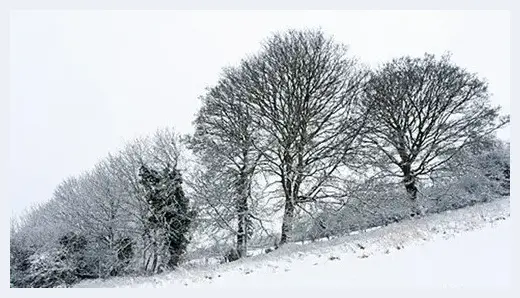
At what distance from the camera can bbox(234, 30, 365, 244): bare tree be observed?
70.9ft

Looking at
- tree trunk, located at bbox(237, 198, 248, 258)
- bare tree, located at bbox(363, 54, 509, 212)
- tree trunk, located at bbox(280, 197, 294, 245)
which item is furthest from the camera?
bare tree, located at bbox(363, 54, 509, 212)

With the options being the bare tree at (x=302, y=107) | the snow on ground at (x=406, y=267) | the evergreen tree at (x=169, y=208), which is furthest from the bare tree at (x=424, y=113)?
the snow on ground at (x=406, y=267)

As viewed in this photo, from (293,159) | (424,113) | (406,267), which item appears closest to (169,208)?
(293,159)

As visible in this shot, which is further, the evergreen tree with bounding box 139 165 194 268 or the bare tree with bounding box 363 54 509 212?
the bare tree with bounding box 363 54 509 212

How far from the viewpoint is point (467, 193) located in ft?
82.6

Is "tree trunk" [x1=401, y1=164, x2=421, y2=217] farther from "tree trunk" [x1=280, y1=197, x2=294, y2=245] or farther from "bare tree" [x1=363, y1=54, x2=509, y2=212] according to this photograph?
"tree trunk" [x1=280, y1=197, x2=294, y2=245]

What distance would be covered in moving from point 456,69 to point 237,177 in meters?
14.1

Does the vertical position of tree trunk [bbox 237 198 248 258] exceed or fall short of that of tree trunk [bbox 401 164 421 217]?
it falls short

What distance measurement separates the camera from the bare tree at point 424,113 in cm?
2478

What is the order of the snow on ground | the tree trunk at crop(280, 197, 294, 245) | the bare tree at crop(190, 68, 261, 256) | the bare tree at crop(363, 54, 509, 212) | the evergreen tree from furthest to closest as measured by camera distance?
1. the bare tree at crop(363, 54, 509, 212)
2. the evergreen tree
3. the bare tree at crop(190, 68, 261, 256)
4. the tree trunk at crop(280, 197, 294, 245)
5. the snow on ground

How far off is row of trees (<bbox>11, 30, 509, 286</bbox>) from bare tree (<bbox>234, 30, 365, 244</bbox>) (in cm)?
6

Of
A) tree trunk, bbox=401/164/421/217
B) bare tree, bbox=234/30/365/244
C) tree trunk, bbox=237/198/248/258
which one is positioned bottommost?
tree trunk, bbox=237/198/248/258

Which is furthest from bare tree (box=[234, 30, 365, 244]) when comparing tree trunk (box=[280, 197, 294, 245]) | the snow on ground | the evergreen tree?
the snow on ground

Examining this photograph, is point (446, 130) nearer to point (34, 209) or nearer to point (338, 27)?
point (338, 27)
